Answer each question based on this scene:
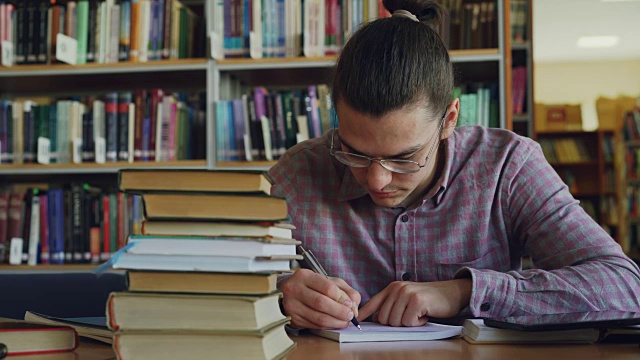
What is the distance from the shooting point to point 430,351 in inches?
41.1

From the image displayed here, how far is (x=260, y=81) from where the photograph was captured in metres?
3.23

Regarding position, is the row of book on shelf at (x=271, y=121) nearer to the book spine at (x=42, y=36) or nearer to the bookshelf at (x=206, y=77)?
the bookshelf at (x=206, y=77)

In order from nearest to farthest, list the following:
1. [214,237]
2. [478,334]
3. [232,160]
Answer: [214,237]
[478,334]
[232,160]

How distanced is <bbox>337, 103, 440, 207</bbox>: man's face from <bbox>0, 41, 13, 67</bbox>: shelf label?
212 cm

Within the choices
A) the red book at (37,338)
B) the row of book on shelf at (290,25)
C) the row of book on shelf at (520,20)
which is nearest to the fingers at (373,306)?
the red book at (37,338)

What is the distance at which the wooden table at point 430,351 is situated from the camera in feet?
3.27

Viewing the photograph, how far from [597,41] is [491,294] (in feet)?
10.9

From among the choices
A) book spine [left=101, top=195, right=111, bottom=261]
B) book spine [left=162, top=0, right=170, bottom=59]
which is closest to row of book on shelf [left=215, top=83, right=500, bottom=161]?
book spine [left=162, top=0, right=170, bottom=59]

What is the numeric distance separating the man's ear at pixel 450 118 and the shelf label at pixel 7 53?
2.17 metres

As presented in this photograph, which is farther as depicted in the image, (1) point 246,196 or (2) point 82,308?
(2) point 82,308

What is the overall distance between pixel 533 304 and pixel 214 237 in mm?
723

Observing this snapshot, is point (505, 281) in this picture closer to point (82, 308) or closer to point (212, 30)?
point (82, 308)

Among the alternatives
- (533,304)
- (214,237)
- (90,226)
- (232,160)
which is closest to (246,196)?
Result: (214,237)

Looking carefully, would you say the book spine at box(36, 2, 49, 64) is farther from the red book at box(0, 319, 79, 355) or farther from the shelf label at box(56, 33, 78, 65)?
the red book at box(0, 319, 79, 355)
